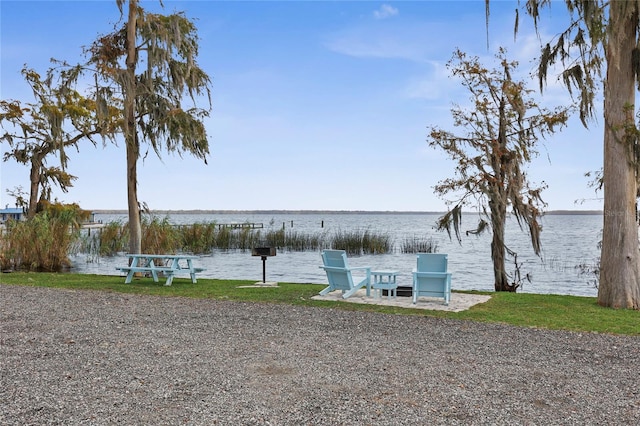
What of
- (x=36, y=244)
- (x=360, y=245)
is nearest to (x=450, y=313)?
(x=36, y=244)

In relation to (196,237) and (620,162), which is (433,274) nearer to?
(620,162)

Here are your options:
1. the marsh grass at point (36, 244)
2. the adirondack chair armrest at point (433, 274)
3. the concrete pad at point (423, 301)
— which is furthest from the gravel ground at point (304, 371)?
the marsh grass at point (36, 244)

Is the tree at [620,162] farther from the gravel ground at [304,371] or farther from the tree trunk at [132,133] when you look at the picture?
the tree trunk at [132,133]

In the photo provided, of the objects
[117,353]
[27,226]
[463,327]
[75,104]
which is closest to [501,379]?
[463,327]

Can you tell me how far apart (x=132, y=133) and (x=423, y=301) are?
797 centimetres

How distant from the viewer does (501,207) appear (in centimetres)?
1342

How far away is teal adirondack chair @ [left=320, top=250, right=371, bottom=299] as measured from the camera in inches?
381

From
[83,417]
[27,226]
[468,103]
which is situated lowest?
[83,417]

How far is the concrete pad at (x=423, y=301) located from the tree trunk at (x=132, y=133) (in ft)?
20.1

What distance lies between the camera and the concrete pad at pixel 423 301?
885cm

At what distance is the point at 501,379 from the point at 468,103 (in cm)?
1055

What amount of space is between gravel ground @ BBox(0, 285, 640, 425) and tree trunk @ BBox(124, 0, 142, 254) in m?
6.23

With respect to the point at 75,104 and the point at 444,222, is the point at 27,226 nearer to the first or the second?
the point at 75,104

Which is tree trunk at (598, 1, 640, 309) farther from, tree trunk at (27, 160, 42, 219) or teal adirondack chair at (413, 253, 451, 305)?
tree trunk at (27, 160, 42, 219)
